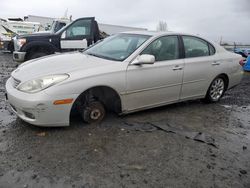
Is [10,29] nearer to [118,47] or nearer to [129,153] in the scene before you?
[118,47]

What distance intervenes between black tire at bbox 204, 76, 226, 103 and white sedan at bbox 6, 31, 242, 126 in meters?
0.02

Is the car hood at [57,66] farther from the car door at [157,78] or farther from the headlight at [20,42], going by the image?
the headlight at [20,42]

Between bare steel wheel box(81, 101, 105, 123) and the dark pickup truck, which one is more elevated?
the dark pickup truck

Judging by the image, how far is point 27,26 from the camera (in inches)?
716

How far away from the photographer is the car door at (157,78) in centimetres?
392

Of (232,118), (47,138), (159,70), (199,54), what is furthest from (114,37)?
(232,118)

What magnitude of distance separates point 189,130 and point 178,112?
88 cm

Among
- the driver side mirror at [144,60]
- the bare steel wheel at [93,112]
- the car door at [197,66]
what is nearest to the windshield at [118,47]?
the driver side mirror at [144,60]

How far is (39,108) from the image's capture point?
3186 mm

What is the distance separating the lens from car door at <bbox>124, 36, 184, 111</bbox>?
392 cm

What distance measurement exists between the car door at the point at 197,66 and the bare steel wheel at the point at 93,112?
1722 millimetres

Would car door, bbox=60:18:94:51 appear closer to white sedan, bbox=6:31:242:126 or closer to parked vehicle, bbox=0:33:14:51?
white sedan, bbox=6:31:242:126

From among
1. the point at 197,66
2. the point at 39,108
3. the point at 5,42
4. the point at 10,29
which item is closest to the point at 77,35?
the point at 197,66

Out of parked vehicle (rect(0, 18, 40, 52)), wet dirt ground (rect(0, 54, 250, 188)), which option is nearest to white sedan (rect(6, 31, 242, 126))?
wet dirt ground (rect(0, 54, 250, 188))
